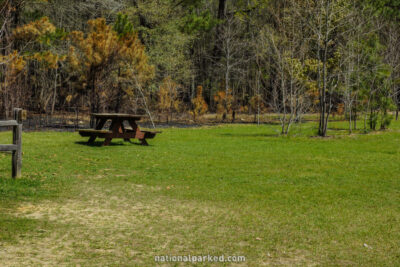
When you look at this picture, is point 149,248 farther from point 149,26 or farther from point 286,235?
point 149,26

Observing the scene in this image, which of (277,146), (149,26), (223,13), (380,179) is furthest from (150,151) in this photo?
(223,13)

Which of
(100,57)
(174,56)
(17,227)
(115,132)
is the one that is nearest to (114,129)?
(115,132)

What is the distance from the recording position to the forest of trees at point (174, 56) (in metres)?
21.5

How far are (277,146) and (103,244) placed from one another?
11.5 meters

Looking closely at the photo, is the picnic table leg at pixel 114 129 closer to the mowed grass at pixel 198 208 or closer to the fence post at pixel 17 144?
the mowed grass at pixel 198 208

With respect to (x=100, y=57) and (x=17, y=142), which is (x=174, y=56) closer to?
(x=100, y=57)

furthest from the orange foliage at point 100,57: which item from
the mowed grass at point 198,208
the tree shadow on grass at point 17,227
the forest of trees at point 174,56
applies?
the tree shadow on grass at point 17,227

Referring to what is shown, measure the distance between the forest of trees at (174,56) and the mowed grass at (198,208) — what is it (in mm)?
6478

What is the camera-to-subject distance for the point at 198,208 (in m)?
7.33

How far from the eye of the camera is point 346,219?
6.67 meters

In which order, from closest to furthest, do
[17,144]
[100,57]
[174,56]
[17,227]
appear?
[17,227]
[17,144]
[100,57]
[174,56]

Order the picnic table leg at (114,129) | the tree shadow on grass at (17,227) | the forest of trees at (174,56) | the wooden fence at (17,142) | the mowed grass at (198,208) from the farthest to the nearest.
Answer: the forest of trees at (174,56) < the picnic table leg at (114,129) < the wooden fence at (17,142) < the tree shadow on grass at (17,227) < the mowed grass at (198,208)

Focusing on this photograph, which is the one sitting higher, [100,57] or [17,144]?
[100,57]

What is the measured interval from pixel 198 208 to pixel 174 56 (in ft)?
97.2
